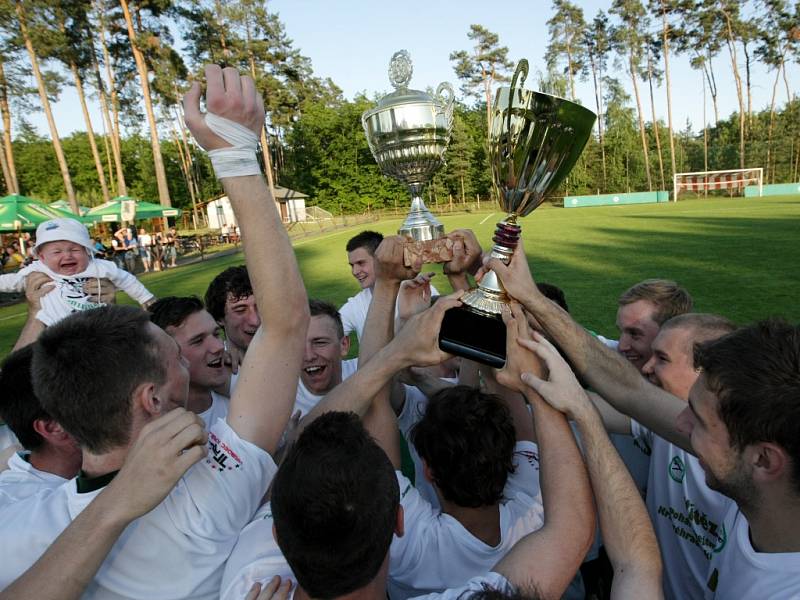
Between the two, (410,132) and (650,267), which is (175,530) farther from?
(650,267)

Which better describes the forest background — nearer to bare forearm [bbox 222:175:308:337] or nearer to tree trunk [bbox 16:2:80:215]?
tree trunk [bbox 16:2:80:215]

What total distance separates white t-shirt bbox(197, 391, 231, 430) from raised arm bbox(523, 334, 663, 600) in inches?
80.8

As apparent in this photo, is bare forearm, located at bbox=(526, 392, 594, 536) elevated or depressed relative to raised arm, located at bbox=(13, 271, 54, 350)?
depressed

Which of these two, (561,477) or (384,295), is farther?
(384,295)

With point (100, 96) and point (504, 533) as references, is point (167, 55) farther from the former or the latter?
point (504, 533)

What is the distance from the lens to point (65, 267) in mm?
4996

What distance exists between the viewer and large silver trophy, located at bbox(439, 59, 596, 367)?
78.2 inches

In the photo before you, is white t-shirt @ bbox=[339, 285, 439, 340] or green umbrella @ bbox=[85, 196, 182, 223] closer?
white t-shirt @ bbox=[339, 285, 439, 340]

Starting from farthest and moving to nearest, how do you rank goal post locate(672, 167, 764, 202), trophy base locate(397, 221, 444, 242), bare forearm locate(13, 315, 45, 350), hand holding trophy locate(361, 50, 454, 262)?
1. goal post locate(672, 167, 764, 202)
2. bare forearm locate(13, 315, 45, 350)
3. hand holding trophy locate(361, 50, 454, 262)
4. trophy base locate(397, 221, 444, 242)

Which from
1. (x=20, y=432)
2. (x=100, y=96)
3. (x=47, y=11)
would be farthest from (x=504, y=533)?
(x=100, y=96)

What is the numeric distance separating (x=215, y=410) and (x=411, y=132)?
6.35 feet

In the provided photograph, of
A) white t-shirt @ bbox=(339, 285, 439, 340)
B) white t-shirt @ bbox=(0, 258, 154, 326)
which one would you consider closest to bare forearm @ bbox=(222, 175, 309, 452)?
white t-shirt @ bbox=(0, 258, 154, 326)

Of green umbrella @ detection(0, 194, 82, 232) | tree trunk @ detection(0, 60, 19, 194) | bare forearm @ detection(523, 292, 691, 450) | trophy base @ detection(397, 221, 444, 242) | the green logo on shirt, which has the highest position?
tree trunk @ detection(0, 60, 19, 194)

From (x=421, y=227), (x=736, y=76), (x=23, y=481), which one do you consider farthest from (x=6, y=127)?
(x=736, y=76)
